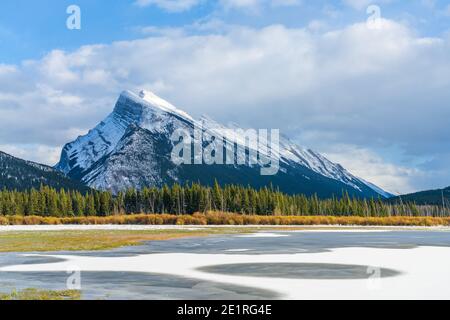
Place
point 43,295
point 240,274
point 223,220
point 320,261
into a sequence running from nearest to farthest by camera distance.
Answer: point 43,295 → point 240,274 → point 320,261 → point 223,220

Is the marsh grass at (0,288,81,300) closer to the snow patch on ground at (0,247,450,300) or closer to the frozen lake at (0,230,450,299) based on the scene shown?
the frozen lake at (0,230,450,299)

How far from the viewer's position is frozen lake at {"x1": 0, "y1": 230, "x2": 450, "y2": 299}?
2130 cm

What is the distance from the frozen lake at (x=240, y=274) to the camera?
21297mm

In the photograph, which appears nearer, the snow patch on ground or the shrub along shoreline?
the snow patch on ground

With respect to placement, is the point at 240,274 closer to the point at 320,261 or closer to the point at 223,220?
the point at 320,261

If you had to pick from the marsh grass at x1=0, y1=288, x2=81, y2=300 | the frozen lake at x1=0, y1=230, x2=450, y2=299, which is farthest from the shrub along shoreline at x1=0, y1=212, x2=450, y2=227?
the marsh grass at x1=0, y1=288, x2=81, y2=300

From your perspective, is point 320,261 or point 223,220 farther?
point 223,220

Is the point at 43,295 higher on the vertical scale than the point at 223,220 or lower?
lower

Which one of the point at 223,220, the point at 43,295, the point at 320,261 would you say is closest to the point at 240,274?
the point at 320,261

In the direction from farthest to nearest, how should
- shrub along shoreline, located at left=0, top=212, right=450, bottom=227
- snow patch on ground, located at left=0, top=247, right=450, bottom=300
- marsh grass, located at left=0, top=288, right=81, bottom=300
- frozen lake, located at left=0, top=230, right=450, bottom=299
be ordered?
shrub along shoreline, located at left=0, top=212, right=450, bottom=227
frozen lake, located at left=0, top=230, right=450, bottom=299
snow patch on ground, located at left=0, top=247, right=450, bottom=300
marsh grass, located at left=0, top=288, right=81, bottom=300

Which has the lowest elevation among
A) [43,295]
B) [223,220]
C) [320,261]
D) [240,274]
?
[320,261]

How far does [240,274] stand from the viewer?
90.8 feet
